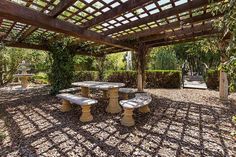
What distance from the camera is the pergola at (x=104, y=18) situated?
120 inches

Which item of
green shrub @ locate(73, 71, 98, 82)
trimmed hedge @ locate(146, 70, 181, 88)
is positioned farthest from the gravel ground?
green shrub @ locate(73, 71, 98, 82)

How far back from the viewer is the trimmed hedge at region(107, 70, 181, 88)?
9352 mm

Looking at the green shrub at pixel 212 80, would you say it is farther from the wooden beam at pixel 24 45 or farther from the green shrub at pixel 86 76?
the wooden beam at pixel 24 45

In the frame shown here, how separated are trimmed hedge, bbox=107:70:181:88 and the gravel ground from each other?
459 cm

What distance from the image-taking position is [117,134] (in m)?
3.22

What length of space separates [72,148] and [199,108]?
4076 mm

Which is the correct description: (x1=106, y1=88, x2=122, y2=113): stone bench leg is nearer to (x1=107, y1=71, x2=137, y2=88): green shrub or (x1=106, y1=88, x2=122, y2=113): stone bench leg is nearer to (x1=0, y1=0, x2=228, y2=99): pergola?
(x1=0, y1=0, x2=228, y2=99): pergola

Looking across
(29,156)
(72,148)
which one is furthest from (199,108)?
(29,156)

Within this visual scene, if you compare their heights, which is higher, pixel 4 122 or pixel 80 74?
pixel 80 74

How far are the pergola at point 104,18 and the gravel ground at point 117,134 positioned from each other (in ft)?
7.50

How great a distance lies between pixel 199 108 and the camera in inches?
198

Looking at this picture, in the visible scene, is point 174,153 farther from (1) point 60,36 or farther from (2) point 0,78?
(2) point 0,78

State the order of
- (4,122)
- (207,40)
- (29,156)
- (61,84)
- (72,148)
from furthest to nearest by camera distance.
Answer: (61,84) < (207,40) < (4,122) < (72,148) < (29,156)

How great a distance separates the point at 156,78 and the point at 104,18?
688 cm
